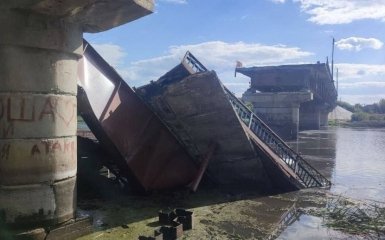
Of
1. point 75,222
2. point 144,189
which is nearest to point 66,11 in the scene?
point 75,222

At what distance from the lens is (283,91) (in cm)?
4641

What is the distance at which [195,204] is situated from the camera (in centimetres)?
979

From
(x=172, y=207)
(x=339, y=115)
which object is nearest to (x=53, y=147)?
(x=172, y=207)

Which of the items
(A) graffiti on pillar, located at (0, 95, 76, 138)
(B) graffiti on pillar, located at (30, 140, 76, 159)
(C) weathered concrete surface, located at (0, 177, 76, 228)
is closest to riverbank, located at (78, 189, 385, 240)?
(C) weathered concrete surface, located at (0, 177, 76, 228)

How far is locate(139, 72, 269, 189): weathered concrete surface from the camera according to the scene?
32.6 feet

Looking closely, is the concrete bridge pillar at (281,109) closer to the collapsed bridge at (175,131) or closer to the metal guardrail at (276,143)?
the metal guardrail at (276,143)

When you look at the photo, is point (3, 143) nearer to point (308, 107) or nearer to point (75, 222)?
point (75, 222)

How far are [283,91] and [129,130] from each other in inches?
1530

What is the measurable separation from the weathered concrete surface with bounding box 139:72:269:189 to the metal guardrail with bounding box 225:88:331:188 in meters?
1.34

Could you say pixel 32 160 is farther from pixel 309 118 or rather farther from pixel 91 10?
pixel 309 118

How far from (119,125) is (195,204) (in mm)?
2768

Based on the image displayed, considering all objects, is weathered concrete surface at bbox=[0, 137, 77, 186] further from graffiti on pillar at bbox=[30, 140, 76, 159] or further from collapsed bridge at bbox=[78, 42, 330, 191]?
collapsed bridge at bbox=[78, 42, 330, 191]

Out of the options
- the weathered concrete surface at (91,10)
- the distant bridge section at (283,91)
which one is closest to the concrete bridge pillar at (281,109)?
the distant bridge section at (283,91)

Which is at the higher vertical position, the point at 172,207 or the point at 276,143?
the point at 276,143
